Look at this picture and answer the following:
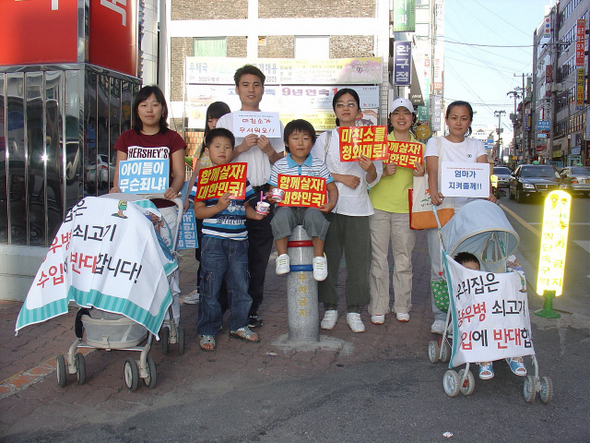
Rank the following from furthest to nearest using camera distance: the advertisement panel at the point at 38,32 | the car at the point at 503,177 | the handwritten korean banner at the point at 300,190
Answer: the car at the point at 503,177, the advertisement panel at the point at 38,32, the handwritten korean banner at the point at 300,190

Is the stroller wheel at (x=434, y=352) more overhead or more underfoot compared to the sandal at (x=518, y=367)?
more underfoot

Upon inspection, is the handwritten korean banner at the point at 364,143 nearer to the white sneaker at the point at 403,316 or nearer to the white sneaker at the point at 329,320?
the white sneaker at the point at 329,320

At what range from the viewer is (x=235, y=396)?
3799mm

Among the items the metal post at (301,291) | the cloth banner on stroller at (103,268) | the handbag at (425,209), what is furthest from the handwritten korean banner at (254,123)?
the handbag at (425,209)

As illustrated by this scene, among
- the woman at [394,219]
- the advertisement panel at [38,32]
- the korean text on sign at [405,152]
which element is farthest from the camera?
the advertisement panel at [38,32]

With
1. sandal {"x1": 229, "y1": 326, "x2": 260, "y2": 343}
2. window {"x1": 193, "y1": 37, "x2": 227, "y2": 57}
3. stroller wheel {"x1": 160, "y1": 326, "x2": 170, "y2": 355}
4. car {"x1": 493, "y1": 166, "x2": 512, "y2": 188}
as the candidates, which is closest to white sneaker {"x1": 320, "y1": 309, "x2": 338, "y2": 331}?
sandal {"x1": 229, "y1": 326, "x2": 260, "y2": 343}

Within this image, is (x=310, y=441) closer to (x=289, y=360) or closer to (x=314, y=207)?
(x=289, y=360)

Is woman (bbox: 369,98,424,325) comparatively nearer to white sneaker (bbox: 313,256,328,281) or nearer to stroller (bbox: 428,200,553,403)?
white sneaker (bbox: 313,256,328,281)

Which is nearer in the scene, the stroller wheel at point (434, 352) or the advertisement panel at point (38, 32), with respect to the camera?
the stroller wheel at point (434, 352)

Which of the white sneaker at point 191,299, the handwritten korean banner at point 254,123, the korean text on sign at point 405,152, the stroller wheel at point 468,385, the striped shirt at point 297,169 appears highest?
the handwritten korean banner at point 254,123

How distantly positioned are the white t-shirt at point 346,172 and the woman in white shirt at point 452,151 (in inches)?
19.1

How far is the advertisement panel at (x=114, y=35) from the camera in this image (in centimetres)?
612

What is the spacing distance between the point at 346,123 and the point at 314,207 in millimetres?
1007

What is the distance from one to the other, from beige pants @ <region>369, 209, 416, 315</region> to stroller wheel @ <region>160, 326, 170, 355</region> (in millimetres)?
1994
